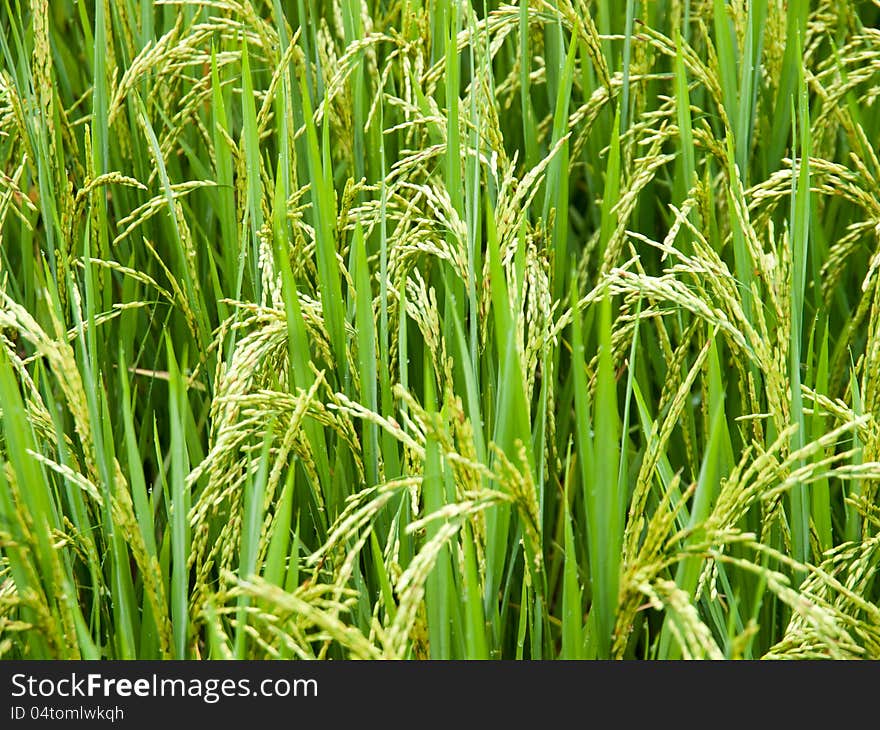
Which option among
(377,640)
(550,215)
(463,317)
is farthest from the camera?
(550,215)

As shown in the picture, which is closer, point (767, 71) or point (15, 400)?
point (15, 400)

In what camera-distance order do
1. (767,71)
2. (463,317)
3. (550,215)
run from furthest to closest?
(767,71) → (550,215) → (463,317)

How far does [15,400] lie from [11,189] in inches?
20.4

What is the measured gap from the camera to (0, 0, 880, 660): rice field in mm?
1153

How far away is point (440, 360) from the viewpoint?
147 centimetres

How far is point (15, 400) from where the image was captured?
1.22m

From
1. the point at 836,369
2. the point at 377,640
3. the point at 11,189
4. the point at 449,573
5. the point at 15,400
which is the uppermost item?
the point at 11,189

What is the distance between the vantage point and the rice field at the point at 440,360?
45.4 inches
